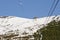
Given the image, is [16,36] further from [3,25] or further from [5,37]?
[3,25]

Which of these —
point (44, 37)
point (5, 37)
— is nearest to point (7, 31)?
point (5, 37)

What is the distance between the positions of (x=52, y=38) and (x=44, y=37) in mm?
550

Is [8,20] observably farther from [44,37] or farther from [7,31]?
[44,37]

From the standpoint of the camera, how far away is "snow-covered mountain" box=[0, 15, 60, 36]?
17.0 m

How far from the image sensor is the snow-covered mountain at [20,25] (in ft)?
55.9

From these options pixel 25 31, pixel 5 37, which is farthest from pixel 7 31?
pixel 25 31

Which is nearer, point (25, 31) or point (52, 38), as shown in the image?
point (52, 38)

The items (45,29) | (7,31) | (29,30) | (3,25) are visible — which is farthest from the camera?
(3,25)

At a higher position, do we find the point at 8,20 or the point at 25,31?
the point at 8,20

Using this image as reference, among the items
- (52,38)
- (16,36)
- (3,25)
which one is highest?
(3,25)

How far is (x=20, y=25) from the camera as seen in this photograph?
1894cm

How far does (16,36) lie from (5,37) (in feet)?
4.01

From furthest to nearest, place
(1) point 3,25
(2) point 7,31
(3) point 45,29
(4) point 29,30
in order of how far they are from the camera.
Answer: (1) point 3,25 < (2) point 7,31 < (4) point 29,30 < (3) point 45,29

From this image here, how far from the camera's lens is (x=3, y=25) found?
1969 cm
